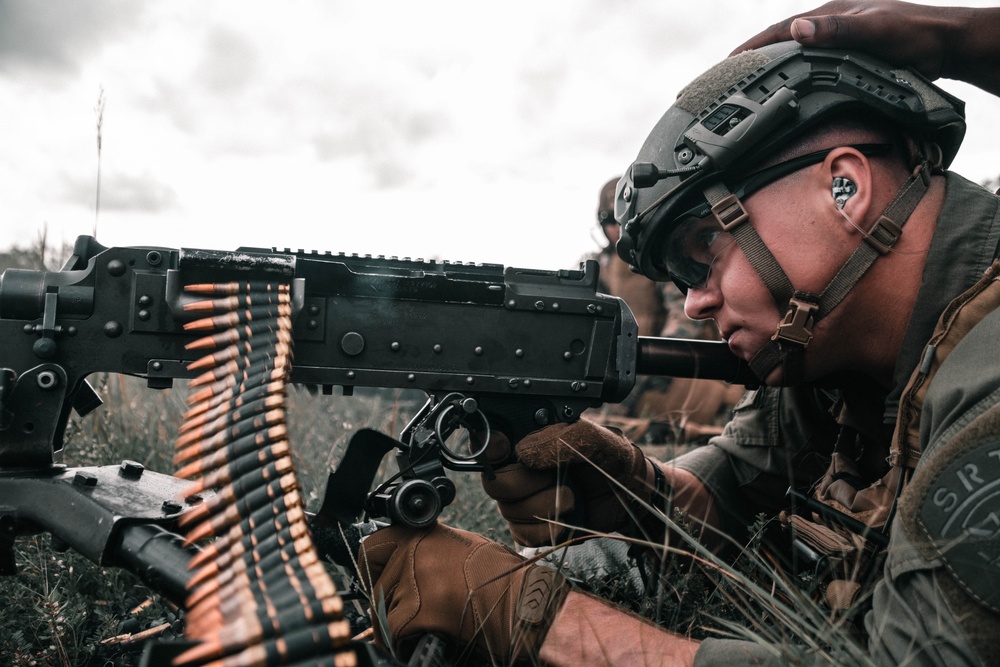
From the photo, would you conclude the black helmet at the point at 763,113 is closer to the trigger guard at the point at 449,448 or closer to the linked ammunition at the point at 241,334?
the trigger guard at the point at 449,448

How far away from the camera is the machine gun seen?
235cm

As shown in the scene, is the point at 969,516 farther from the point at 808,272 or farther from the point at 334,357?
the point at 334,357

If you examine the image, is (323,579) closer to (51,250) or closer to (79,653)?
(79,653)

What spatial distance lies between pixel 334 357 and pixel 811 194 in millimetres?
1776

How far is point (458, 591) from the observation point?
7.91 ft

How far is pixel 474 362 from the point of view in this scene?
2.78m

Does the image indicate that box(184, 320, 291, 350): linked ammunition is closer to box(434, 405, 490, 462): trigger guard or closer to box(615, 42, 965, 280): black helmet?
box(434, 405, 490, 462): trigger guard

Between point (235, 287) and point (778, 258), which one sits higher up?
point (778, 258)

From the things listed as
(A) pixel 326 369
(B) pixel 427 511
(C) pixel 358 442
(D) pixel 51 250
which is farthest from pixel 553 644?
(D) pixel 51 250

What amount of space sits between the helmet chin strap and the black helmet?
10 cm

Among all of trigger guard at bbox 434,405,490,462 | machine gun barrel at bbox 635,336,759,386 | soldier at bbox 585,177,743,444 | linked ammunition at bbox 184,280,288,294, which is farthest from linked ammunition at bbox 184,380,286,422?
soldier at bbox 585,177,743,444

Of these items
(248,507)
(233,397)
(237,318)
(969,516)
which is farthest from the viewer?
(237,318)

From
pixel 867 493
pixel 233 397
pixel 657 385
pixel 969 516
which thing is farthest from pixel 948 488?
pixel 657 385

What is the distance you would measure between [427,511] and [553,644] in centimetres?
61
